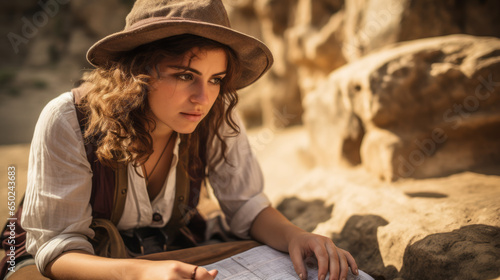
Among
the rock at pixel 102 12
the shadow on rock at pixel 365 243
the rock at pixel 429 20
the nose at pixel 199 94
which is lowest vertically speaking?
the shadow on rock at pixel 365 243

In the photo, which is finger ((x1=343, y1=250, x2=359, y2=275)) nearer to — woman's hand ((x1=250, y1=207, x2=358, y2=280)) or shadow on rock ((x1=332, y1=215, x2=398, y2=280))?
woman's hand ((x1=250, y1=207, x2=358, y2=280))

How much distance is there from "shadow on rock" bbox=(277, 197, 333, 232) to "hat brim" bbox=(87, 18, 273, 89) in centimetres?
99

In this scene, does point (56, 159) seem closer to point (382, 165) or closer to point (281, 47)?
point (382, 165)

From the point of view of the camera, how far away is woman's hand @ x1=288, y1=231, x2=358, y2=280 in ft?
4.08

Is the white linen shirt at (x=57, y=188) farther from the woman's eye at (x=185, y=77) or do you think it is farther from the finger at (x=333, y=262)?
the finger at (x=333, y=262)

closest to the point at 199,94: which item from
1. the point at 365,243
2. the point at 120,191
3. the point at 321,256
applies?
the point at 120,191

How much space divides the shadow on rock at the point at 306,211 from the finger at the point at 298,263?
2.13 feet

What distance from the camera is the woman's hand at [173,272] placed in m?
1.07

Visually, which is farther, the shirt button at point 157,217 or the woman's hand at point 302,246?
the shirt button at point 157,217

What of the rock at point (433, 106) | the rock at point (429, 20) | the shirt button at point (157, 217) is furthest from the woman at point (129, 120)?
the rock at point (429, 20)

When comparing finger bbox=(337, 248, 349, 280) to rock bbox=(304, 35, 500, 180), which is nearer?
finger bbox=(337, 248, 349, 280)

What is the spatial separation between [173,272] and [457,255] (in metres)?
1.00

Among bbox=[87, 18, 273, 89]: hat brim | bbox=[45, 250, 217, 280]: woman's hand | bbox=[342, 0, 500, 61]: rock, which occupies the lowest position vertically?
bbox=[45, 250, 217, 280]: woman's hand

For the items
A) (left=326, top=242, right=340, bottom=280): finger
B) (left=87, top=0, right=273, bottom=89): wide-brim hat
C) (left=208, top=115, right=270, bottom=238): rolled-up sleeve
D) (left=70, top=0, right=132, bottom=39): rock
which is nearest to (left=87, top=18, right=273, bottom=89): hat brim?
(left=87, top=0, right=273, bottom=89): wide-brim hat
